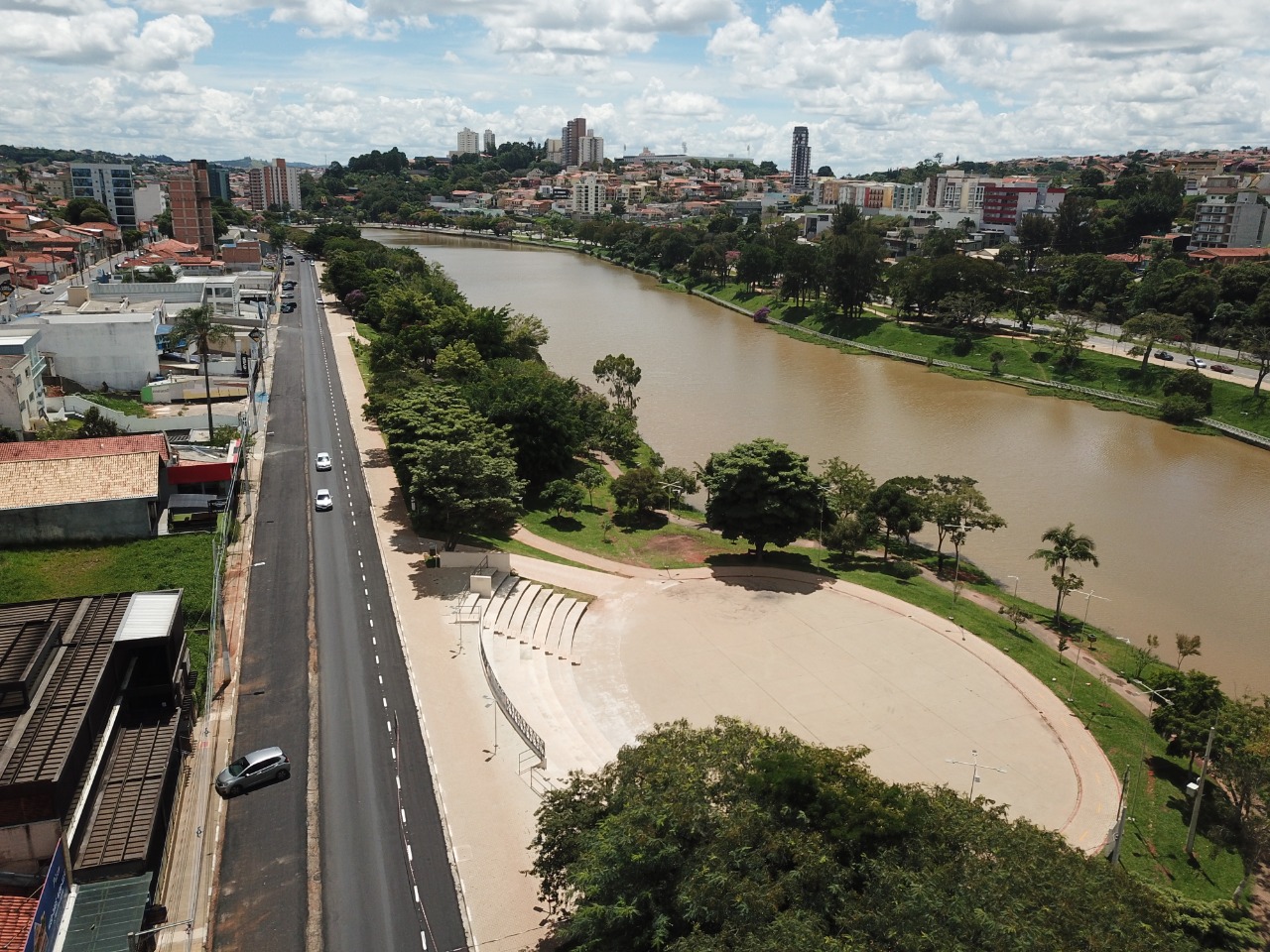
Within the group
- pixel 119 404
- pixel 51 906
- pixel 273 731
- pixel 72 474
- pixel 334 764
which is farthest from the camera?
pixel 119 404

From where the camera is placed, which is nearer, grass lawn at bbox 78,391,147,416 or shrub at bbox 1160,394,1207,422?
grass lawn at bbox 78,391,147,416

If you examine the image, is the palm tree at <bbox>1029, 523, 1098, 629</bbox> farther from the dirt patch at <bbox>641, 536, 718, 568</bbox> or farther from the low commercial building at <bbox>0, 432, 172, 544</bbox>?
the low commercial building at <bbox>0, 432, 172, 544</bbox>

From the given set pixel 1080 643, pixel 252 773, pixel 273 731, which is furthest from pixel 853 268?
pixel 252 773

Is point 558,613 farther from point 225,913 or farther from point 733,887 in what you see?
point 733,887

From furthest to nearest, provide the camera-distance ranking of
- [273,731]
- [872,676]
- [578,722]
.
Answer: [872,676]
[578,722]
[273,731]

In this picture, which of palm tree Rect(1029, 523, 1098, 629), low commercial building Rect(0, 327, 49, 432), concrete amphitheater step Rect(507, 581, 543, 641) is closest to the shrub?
palm tree Rect(1029, 523, 1098, 629)

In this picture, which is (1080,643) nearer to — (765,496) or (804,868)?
(765,496)

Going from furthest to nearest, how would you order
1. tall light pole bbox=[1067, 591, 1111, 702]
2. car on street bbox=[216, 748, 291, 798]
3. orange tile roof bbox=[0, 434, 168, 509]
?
1. orange tile roof bbox=[0, 434, 168, 509]
2. tall light pole bbox=[1067, 591, 1111, 702]
3. car on street bbox=[216, 748, 291, 798]

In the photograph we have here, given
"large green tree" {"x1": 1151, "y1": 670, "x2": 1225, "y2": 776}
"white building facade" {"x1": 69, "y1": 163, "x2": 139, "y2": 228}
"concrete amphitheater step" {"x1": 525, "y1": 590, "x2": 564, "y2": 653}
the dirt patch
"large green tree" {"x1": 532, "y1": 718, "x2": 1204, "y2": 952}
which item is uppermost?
"white building facade" {"x1": 69, "y1": 163, "x2": 139, "y2": 228}
